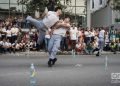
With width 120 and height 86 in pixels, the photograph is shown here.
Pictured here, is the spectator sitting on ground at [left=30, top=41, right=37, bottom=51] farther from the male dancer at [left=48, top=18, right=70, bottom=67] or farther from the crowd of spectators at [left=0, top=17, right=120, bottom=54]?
the male dancer at [left=48, top=18, right=70, bottom=67]

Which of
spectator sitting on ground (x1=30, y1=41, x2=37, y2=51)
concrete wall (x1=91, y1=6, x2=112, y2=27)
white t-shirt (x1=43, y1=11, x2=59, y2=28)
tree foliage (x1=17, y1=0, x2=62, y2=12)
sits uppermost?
tree foliage (x1=17, y1=0, x2=62, y2=12)

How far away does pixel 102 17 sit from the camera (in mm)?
53094

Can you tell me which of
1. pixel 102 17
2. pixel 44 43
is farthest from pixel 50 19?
pixel 102 17

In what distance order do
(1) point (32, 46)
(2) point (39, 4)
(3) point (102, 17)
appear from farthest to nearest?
(3) point (102, 17) < (2) point (39, 4) < (1) point (32, 46)

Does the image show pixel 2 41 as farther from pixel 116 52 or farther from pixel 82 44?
pixel 116 52

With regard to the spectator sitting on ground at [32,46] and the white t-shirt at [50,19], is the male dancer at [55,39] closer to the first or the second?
the white t-shirt at [50,19]

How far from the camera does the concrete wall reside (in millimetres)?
48997

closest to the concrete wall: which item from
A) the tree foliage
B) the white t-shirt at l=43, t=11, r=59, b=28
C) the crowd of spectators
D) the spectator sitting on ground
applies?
the tree foliage

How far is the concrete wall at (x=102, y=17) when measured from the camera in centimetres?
4900

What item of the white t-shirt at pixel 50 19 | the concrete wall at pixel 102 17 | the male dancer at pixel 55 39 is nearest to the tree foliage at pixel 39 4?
the concrete wall at pixel 102 17

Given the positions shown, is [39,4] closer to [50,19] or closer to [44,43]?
[44,43]

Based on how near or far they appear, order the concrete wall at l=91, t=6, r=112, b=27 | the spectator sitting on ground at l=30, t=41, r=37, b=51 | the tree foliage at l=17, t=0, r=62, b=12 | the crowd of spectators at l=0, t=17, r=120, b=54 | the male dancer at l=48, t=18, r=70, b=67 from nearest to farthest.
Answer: the male dancer at l=48, t=18, r=70, b=67
the crowd of spectators at l=0, t=17, r=120, b=54
the spectator sitting on ground at l=30, t=41, r=37, b=51
the tree foliage at l=17, t=0, r=62, b=12
the concrete wall at l=91, t=6, r=112, b=27

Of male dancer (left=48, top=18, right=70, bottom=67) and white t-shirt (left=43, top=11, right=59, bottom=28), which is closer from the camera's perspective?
white t-shirt (left=43, top=11, right=59, bottom=28)

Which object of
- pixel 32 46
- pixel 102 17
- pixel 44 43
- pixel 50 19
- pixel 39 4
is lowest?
pixel 32 46
